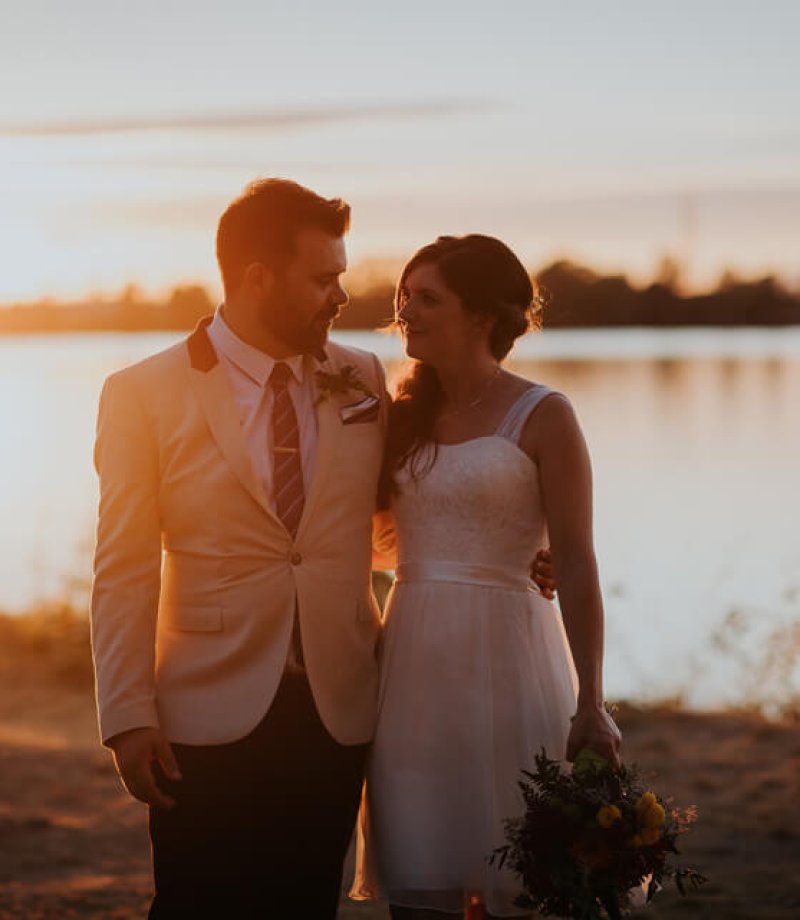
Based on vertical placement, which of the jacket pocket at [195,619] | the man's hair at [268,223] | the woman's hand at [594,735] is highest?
the man's hair at [268,223]

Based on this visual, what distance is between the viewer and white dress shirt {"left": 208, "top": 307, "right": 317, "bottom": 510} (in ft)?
11.8

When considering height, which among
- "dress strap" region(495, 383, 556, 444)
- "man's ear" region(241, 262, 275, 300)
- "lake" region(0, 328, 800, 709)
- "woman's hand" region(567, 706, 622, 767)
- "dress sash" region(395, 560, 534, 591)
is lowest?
"lake" region(0, 328, 800, 709)

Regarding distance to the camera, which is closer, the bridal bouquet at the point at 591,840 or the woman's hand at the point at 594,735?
the bridal bouquet at the point at 591,840

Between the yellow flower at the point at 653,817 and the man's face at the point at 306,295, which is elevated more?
the man's face at the point at 306,295

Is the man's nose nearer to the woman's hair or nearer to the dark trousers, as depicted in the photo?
the woman's hair

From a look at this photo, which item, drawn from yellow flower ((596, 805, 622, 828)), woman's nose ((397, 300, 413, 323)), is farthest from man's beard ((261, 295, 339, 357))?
yellow flower ((596, 805, 622, 828))

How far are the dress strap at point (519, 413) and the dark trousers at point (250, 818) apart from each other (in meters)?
0.75

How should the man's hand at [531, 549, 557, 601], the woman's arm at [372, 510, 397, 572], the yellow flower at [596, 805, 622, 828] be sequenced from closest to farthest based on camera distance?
the yellow flower at [596, 805, 622, 828]
the man's hand at [531, 549, 557, 601]
the woman's arm at [372, 510, 397, 572]

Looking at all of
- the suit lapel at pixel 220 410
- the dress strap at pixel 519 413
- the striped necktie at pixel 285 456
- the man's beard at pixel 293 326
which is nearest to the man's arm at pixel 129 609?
the suit lapel at pixel 220 410

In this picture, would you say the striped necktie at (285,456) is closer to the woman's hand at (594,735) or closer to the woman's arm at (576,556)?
the woman's arm at (576,556)

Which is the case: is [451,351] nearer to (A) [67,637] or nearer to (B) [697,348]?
(A) [67,637]

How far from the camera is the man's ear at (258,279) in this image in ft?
11.8

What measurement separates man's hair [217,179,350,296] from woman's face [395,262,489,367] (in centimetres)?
26

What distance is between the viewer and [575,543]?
142 inches
